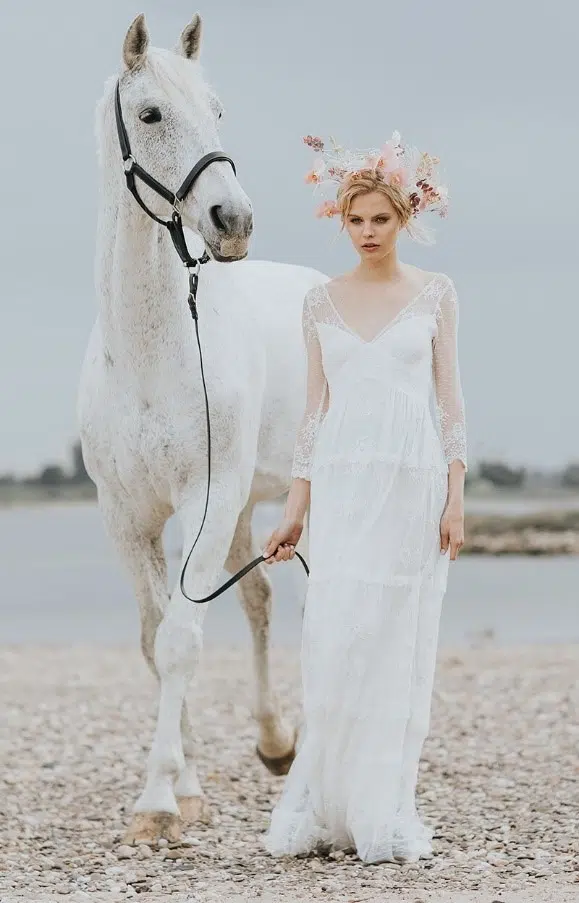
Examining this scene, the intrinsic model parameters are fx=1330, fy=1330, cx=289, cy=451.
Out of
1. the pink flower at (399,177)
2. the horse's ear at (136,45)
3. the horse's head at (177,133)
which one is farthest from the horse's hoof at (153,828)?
the horse's ear at (136,45)

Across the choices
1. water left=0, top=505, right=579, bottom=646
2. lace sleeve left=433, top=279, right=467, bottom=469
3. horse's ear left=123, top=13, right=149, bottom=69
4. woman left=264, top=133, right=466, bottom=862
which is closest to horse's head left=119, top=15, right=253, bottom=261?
horse's ear left=123, top=13, right=149, bottom=69

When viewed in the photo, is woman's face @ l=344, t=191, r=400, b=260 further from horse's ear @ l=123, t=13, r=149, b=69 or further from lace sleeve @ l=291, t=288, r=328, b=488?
horse's ear @ l=123, t=13, r=149, b=69

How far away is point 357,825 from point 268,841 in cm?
36

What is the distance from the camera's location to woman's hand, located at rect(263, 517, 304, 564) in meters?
4.63

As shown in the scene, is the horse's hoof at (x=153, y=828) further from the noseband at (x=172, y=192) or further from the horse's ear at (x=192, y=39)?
the horse's ear at (x=192, y=39)

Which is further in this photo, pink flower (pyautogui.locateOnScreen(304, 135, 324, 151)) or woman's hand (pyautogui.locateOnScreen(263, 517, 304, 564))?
pink flower (pyautogui.locateOnScreen(304, 135, 324, 151))

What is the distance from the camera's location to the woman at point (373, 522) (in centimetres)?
455

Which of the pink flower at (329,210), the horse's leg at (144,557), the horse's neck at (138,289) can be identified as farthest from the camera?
the horse's leg at (144,557)

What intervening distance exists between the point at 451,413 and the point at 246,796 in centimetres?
256

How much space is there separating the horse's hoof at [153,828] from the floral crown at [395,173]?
236 cm

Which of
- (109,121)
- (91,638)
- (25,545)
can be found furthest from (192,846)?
(25,545)

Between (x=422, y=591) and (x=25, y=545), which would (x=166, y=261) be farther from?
(x=25, y=545)

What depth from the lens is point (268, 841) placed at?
471 centimetres

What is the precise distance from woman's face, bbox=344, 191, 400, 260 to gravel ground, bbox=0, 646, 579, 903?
2.10m
